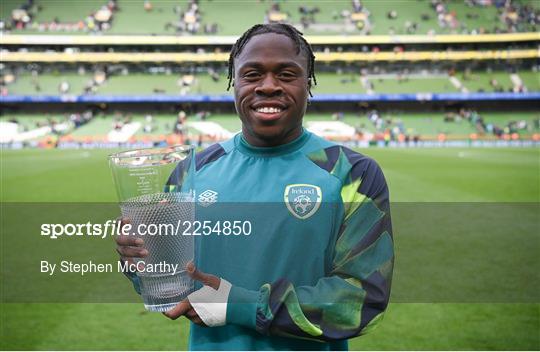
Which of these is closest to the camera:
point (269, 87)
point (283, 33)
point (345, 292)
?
point (345, 292)

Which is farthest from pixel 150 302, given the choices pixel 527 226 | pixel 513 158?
pixel 513 158

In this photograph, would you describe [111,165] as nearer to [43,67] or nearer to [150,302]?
[150,302]

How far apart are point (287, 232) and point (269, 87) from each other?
1.80 feet

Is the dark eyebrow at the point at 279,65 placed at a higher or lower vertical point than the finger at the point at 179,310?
higher

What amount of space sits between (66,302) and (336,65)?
4404 centimetres

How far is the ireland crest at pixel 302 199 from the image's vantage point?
205 centimetres

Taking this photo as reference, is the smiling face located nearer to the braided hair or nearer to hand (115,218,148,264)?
the braided hair

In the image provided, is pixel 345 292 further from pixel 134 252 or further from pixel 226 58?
pixel 226 58

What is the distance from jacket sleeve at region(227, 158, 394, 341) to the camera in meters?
1.83

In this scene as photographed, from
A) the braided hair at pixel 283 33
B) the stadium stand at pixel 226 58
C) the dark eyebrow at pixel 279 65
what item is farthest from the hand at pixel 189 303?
the stadium stand at pixel 226 58

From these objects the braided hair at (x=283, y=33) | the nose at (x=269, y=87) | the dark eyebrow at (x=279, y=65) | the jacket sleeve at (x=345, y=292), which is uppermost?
the braided hair at (x=283, y=33)

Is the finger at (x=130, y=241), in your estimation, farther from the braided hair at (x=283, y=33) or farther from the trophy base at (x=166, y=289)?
the braided hair at (x=283, y=33)

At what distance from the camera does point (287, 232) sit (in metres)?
2.03

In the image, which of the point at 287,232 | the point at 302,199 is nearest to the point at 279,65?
the point at 302,199
